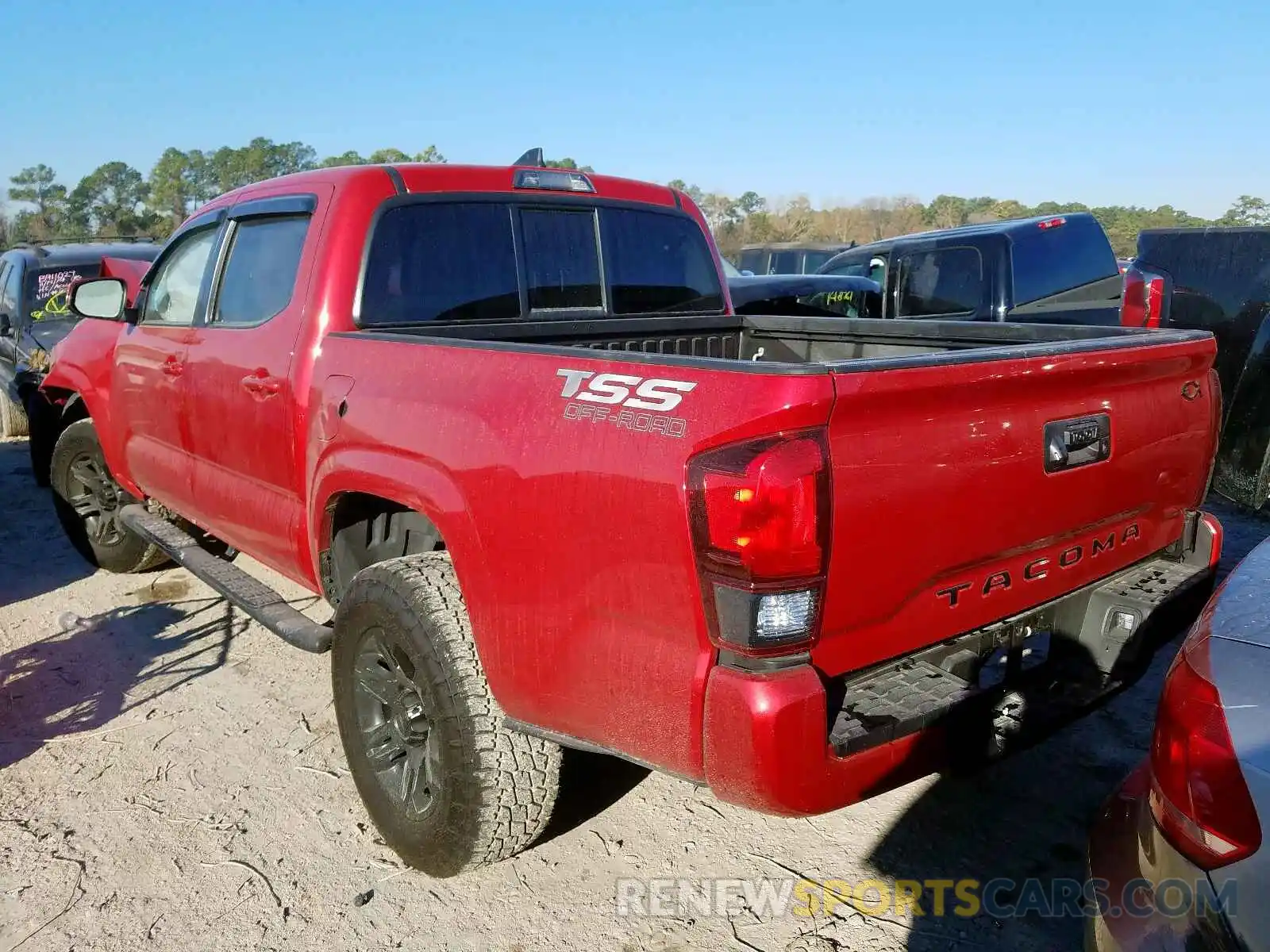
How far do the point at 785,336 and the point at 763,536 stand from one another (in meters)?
2.40

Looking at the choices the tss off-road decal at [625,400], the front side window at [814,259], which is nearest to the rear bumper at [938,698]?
the tss off-road decal at [625,400]

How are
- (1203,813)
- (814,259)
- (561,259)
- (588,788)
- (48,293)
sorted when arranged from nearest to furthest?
(1203,813), (588,788), (561,259), (48,293), (814,259)

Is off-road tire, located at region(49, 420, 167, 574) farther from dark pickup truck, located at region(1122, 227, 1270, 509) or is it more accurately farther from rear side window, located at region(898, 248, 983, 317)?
dark pickup truck, located at region(1122, 227, 1270, 509)

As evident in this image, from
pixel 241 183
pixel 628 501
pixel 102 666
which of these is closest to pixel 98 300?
pixel 102 666

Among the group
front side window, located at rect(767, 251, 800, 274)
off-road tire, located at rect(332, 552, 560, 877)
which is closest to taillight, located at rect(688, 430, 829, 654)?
off-road tire, located at rect(332, 552, 560, 877)

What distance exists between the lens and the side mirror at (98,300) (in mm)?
4699

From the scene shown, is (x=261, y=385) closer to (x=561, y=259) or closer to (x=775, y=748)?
(x=561, y=259)

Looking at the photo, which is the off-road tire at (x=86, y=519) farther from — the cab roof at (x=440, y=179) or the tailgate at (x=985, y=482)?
the tailgate at (x=985, y=482)

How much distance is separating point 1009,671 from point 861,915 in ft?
2.58

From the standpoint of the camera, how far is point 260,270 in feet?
12.3

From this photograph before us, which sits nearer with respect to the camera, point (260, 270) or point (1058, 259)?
point (260, 270)

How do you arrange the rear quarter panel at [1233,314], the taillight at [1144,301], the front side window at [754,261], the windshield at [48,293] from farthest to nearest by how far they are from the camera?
the front side window at [754,261] → the windshield at [48,293] → the taillight at [1144,301] → the rear quarter panel at [1233,314]

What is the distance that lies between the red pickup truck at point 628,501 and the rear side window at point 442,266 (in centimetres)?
1

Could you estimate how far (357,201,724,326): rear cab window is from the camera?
3.37m
